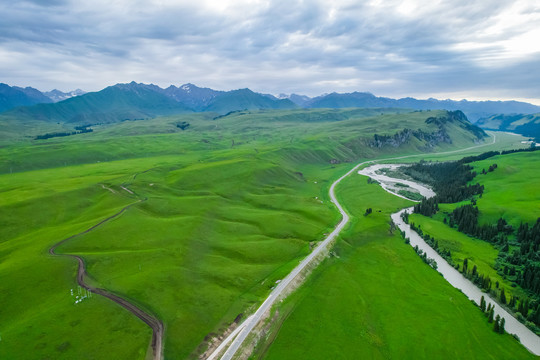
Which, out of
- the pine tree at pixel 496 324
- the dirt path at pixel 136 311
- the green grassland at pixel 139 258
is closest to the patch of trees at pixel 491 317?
the pine tree at pixel 496 324

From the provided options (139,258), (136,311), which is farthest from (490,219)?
(136,311)

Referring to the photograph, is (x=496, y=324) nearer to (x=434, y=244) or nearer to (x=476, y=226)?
(x=434, y=244)

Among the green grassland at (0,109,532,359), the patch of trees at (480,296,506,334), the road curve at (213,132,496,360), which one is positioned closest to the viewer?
the green grassland at (0,109,532,359)

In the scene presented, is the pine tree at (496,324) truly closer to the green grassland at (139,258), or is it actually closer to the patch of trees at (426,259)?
the patch of trees at (426,259)

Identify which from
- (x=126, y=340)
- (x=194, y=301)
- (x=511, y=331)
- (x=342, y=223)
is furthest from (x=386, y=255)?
(x=126, y=340)

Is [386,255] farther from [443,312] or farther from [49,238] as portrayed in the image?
[49,238]

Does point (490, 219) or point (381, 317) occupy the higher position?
point (490, 219)

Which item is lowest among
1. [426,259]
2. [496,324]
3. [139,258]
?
[496,324]

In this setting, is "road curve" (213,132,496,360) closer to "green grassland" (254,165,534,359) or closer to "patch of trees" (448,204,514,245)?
"green grassland" (254,165,534,359)

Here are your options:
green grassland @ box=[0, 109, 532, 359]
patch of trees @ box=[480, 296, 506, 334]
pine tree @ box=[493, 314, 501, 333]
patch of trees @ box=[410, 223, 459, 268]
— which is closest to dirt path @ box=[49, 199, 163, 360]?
green grassland @ box=[0, 109, 532, 359]
